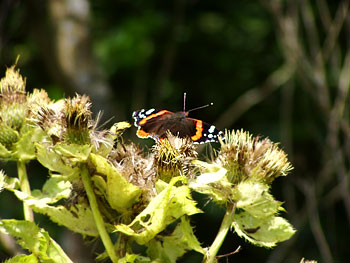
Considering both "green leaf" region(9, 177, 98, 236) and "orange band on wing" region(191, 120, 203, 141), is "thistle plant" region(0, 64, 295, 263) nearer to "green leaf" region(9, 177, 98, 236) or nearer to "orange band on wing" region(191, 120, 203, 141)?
"green leaf" region(9, 177, 98, 236)

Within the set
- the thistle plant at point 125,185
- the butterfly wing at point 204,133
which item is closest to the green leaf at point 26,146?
the thistle plant at point 125,185

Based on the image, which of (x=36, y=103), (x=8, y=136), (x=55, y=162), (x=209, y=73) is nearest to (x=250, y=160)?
(x=55, y=162)

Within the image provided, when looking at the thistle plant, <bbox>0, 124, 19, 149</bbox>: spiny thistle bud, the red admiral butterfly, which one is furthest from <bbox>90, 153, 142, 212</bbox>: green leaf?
the red admiral butterfly

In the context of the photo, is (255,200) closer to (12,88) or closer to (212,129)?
(212,129)

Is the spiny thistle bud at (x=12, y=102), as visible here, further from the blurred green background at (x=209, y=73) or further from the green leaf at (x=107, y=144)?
the blurred green background at (x=209, y=73)

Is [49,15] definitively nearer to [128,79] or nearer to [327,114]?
[128,79]
